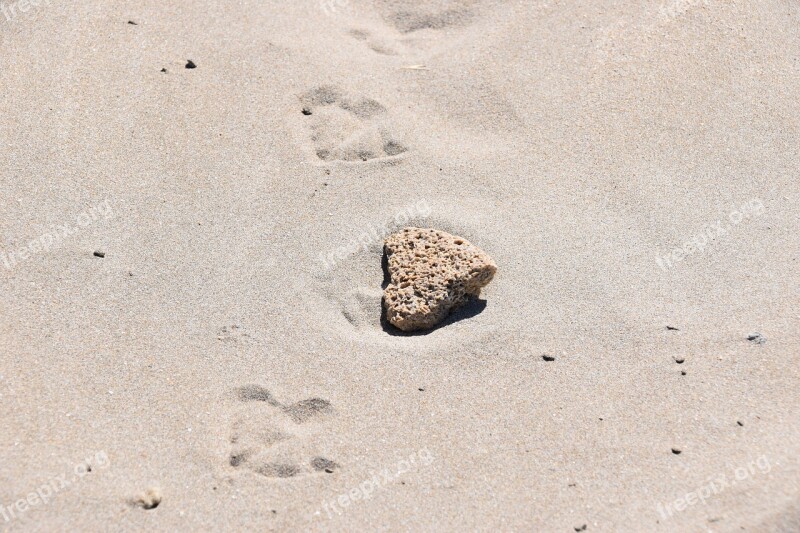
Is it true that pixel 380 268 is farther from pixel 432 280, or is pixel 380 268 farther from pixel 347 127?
pixel 347 127

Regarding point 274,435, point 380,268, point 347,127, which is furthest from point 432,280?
point 347,127

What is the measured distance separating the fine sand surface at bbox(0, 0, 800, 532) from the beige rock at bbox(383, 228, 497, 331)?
0.35 feet

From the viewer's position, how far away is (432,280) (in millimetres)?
3373

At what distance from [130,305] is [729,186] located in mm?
2906

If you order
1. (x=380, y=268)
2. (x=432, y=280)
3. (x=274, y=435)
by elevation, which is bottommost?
(x=274, y=435)

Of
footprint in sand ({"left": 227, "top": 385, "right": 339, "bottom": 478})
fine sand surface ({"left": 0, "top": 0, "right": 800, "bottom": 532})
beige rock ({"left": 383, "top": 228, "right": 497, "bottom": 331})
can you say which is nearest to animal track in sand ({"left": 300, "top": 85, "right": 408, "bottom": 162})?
fine sand surface ({"left": 0, "top": 0, "right": 800, "bottom": 532})

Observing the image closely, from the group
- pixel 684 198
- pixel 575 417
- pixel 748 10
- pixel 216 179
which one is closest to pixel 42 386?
pixel 216 179

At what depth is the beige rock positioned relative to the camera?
11.0 ft

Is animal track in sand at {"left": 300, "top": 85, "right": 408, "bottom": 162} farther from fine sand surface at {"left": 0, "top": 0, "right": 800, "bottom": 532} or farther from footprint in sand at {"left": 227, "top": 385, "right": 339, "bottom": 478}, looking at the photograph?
footprint in sand at {"left": 227, "top": 385, "right": 339, "bottom": 478}

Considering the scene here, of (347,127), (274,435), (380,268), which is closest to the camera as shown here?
(274,435)

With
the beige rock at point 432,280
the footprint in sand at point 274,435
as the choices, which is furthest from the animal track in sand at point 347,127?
the footprint in sand at point 274,435

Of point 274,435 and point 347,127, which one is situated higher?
point 347,127

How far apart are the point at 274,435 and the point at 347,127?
1.77 m

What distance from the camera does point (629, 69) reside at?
4469 mm
